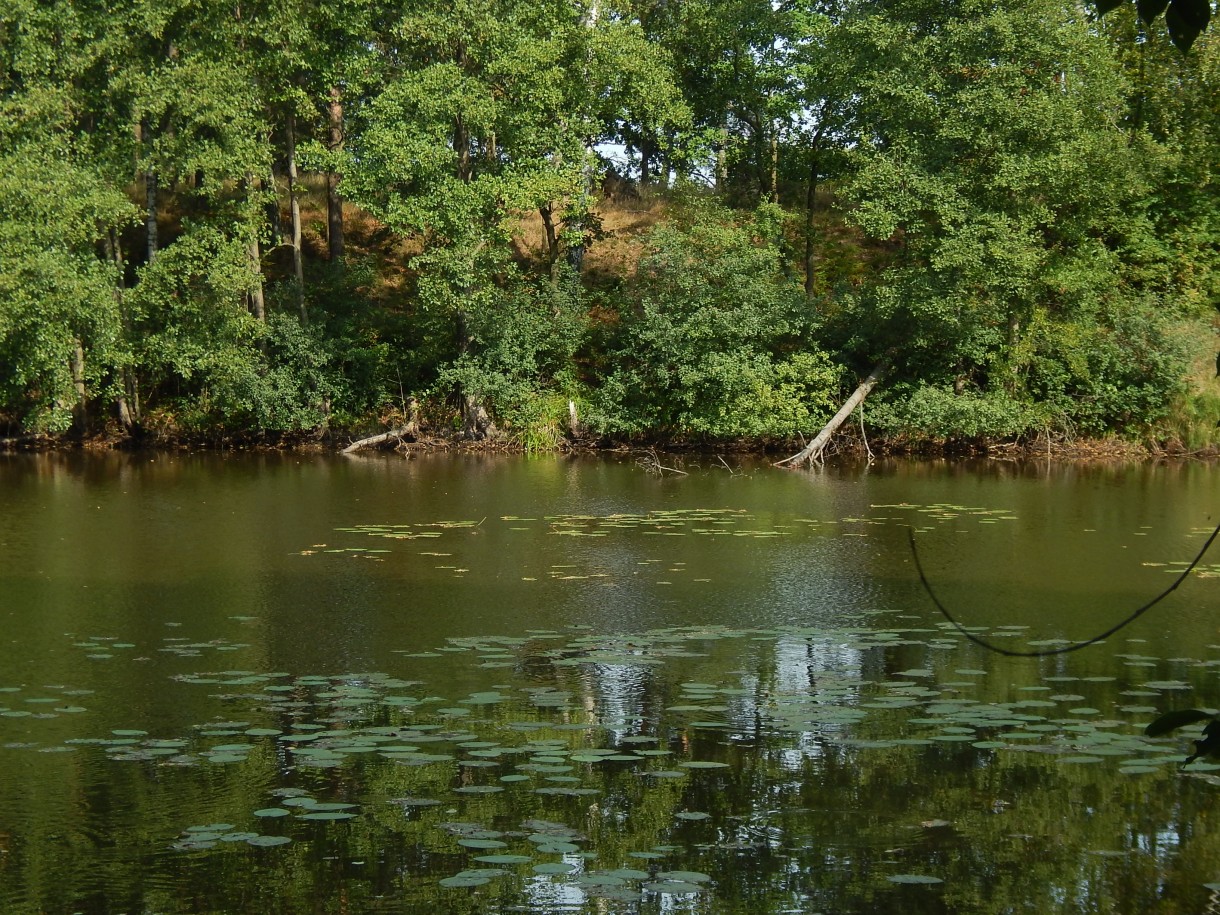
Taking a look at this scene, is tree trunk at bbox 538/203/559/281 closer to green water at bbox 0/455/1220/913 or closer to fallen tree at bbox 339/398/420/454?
fallen tree at bbox 339/398/420/454

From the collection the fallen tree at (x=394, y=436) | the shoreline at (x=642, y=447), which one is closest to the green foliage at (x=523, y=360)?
the shoreline at (x=642, y=447)

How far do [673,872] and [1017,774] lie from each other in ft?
8.10

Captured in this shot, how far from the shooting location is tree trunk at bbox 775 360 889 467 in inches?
1123

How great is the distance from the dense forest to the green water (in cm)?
1188

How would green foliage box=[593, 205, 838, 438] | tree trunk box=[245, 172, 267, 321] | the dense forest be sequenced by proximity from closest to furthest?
1. the dense forest
2. green foliage box=[593, 205, 838, 438]
3. tree trunk box=[245, 172, 267, 321]

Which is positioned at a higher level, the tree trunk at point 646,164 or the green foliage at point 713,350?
the tree trunk at point 646,164

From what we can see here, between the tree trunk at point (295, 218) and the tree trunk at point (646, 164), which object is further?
the tree trunk at point (646, 164)

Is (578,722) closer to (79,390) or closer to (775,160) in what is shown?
(79,390)

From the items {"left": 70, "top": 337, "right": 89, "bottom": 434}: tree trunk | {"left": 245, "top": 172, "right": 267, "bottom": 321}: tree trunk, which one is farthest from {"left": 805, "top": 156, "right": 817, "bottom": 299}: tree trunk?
{"left": 70, "top": 337, "right": 89, "bottom": 434}: tree trunk

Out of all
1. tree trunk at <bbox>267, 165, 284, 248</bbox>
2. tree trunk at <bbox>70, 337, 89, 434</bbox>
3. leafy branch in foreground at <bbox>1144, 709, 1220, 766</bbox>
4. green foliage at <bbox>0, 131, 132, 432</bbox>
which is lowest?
leafy branch in foreground at <bbox>1144, 709, 1220, 766</bbox>

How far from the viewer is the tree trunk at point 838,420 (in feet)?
93.6

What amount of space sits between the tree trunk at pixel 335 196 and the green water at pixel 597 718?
17835 mm

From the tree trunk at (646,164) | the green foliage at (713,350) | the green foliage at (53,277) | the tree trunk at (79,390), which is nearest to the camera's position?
the green foliage at (53,277)

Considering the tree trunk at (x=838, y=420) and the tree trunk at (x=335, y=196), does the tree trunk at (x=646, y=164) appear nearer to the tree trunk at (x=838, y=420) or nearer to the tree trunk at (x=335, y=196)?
the tree trunk at (x=335, y=196)
